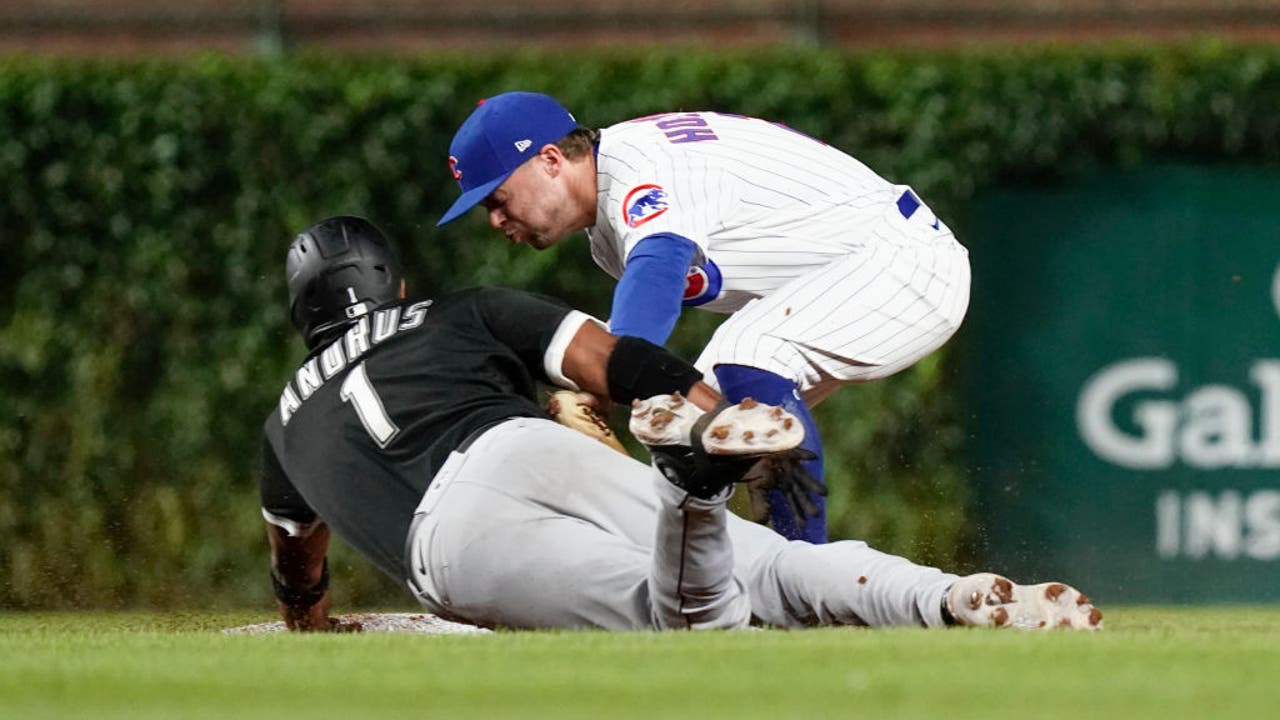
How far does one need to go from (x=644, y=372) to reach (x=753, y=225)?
142 cm

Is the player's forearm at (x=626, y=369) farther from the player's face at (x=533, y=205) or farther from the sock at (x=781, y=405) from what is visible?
the player's face at (x=533, y=205)

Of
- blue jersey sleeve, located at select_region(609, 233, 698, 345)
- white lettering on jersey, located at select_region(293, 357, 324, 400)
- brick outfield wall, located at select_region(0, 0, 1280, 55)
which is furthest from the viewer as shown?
brick outfield wall, located at select_region(0, 0, 1280, 55)

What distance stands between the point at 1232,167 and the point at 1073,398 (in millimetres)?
1370

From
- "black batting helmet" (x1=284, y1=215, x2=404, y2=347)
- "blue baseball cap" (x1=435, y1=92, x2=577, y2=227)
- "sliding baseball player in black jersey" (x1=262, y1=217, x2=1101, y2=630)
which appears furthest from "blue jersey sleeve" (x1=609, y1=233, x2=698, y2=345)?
"black batting helmet" (x1=284, y1=215, x2=404, y2=347)

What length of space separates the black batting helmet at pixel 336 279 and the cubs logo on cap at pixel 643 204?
65 cm

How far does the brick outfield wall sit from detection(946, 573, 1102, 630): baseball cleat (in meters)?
7.51

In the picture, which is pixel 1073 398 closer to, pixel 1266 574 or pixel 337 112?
pixel 1266 574

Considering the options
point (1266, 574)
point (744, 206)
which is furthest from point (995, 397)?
point (744, 206)

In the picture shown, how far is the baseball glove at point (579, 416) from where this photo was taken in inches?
217

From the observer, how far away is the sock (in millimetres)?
5395

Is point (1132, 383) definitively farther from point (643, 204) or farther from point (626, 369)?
point (626, 369)

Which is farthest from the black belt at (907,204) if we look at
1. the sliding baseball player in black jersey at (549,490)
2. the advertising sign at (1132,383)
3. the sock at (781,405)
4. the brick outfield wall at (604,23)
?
the brick outfield wall at (604,23)

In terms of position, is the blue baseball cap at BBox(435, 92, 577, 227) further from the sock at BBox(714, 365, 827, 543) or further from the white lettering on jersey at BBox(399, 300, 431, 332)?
the sock at BBox(714, 365, 827, 543)

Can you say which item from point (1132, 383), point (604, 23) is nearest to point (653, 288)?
point (1132, 383)
